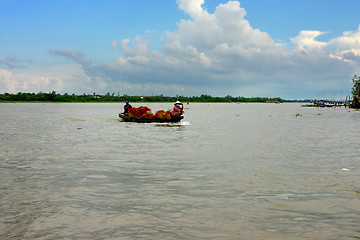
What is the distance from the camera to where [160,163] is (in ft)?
43.5

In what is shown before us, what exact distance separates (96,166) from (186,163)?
3.66 metres

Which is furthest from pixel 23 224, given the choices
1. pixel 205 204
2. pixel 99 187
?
pixel 205 204

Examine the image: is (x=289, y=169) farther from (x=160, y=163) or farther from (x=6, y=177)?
(x=6, y=177)

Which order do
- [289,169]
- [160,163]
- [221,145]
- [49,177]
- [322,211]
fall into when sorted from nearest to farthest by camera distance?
[322,211]
[49,177]
[289,169]
[160,163]
[221,145]

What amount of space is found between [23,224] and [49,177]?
435cm

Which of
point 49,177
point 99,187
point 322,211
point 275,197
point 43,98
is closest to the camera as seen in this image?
point 322,211

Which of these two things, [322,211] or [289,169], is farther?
[289,169]

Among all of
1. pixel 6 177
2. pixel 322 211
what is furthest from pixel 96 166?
pixel 322 211

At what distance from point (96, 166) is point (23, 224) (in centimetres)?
615

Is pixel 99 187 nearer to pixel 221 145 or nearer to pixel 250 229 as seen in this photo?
pixel 250 229

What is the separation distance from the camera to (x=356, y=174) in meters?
11.5

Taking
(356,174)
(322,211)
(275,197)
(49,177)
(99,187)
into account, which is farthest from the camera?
(356,174)

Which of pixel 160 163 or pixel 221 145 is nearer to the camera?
pixel 160 163

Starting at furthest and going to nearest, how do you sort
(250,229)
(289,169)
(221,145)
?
(221,145)
(289,169)
(250,229)
